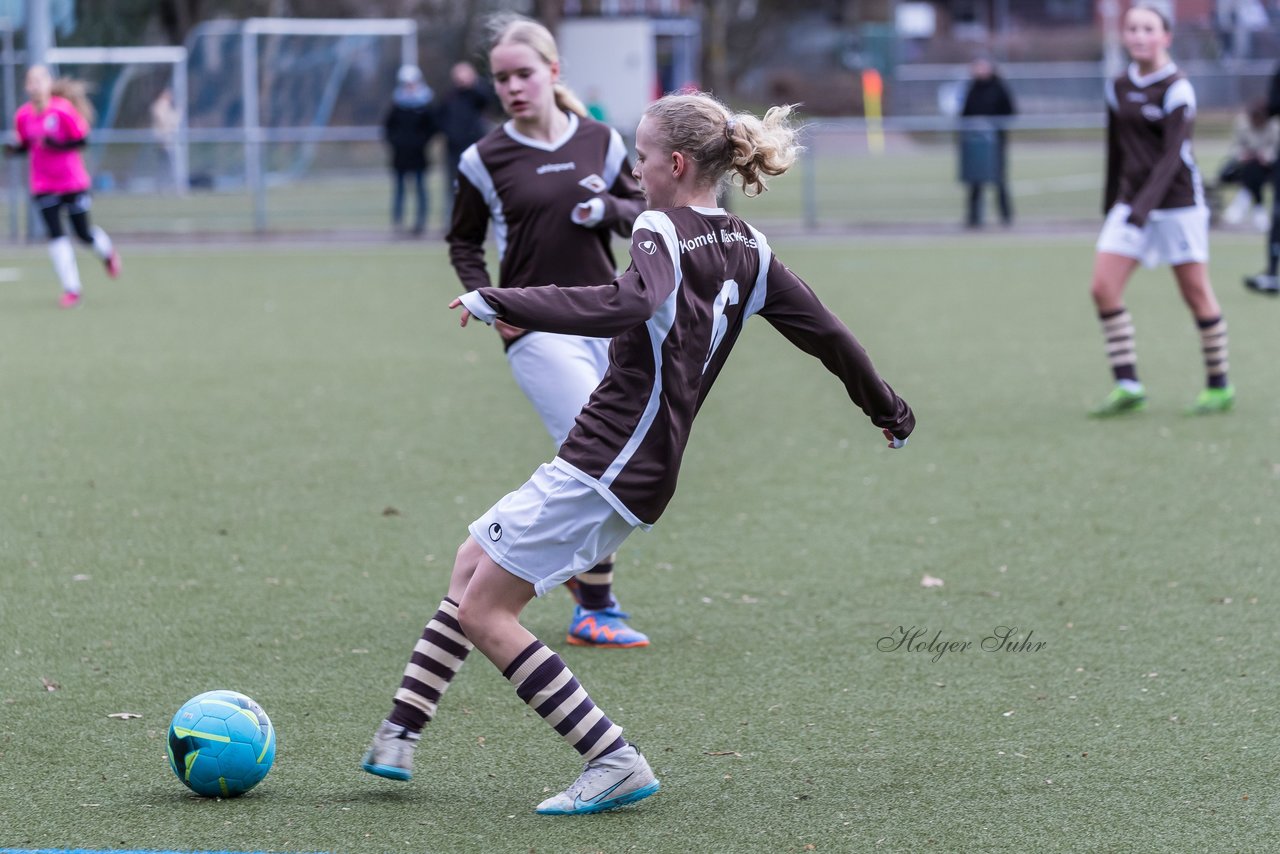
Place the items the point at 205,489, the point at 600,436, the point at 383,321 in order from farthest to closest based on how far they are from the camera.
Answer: the point at 383,321
the point at 205,489
the point at 600,436

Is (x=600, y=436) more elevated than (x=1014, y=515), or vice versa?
→ (x=600, y=436)

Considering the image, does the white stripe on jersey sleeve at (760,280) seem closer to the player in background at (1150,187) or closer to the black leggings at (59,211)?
the player in background at (1150,187)

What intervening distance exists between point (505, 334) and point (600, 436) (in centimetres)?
130

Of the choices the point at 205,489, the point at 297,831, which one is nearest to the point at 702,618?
the point at 297,831

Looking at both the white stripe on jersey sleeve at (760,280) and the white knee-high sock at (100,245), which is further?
the white knee-high sock at (100,245)

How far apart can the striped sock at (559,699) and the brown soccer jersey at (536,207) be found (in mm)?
1752

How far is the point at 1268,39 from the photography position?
51.4 metres

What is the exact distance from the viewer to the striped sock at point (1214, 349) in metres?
9.37

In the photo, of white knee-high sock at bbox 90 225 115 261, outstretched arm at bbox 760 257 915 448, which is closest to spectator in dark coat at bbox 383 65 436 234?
white knee-high sock at bbox 90 225 115 261

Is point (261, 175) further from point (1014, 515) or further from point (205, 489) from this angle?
point (1014, 515)

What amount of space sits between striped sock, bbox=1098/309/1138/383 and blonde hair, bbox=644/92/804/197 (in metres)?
5.73

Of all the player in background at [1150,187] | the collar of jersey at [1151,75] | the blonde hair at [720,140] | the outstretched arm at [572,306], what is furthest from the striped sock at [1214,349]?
the outstretched arm at [572,306]

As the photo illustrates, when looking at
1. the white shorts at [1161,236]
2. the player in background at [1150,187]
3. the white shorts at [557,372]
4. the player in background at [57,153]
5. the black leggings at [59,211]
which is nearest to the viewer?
the white shorts at [557,372]

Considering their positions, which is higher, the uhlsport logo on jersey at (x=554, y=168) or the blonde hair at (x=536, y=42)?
the blonde hair at (x=536, y=42)
